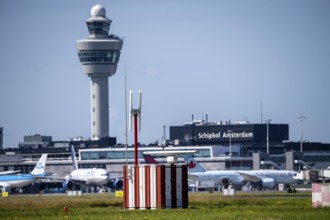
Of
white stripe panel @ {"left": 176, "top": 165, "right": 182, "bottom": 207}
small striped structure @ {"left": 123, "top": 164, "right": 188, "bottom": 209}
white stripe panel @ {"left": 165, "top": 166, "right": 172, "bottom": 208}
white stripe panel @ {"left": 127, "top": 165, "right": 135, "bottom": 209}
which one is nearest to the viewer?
small striped structure @ {"left": 123, "top": 164, "right": 188, "bottom": 209}

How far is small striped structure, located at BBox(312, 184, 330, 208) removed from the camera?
92.2 meters

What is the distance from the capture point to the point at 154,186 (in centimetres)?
9362

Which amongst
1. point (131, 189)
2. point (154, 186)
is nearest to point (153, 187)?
point (154, 186)

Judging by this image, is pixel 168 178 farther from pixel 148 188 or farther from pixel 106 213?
pixel 106 213

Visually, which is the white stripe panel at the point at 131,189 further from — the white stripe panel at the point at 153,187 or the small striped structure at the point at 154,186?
the white stripe panel at the point at 153,187

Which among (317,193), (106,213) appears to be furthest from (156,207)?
(317,193)

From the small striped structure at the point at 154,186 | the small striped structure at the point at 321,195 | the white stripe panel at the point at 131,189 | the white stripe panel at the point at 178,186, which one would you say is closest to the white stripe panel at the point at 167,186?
the small striped structure at the point at 154,186

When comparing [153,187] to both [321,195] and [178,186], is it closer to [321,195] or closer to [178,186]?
[178,186]

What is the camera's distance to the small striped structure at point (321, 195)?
92.2m

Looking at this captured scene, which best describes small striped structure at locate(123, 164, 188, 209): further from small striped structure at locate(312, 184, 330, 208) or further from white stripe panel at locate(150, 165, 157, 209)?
small striped structure at locate(312, 184, 330, 208)

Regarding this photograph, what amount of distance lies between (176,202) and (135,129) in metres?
7.14

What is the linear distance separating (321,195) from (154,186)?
1402 cm

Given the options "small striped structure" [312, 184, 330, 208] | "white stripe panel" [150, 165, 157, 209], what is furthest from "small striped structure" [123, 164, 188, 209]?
"small striped structure" [312, 184, 330, 208]

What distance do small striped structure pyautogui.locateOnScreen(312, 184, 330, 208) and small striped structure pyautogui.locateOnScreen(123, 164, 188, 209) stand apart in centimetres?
1107
